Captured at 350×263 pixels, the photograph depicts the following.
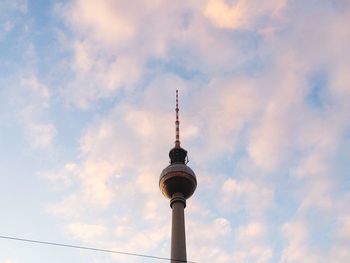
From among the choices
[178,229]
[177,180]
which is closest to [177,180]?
[177,180]

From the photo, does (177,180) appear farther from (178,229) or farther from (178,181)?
(178,229)

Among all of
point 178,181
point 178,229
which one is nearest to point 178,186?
point 178,181

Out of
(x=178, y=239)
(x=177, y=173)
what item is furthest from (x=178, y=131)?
(x=178, y=239)

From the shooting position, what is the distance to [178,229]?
238ft

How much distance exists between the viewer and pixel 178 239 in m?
70.9

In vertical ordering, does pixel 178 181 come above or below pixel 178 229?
above

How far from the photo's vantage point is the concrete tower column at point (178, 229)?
6931cm

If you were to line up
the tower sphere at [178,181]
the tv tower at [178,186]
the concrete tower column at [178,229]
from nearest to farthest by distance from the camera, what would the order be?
the concrete tower column at [178,229] < the tv tower at [178,186] < the tower sphere at [178,181]

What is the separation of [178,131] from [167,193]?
15.6 metres

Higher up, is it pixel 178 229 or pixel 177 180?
pixel 177 180

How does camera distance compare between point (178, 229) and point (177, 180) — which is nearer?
point (178, 229)

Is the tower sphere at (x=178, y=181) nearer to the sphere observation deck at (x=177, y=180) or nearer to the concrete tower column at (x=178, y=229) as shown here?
the sphere observation deck at (x=177, y=180)

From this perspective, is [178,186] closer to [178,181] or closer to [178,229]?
[178,181]

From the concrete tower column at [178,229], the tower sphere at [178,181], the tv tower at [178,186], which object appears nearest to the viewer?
the concrete tower column at [178,229]
